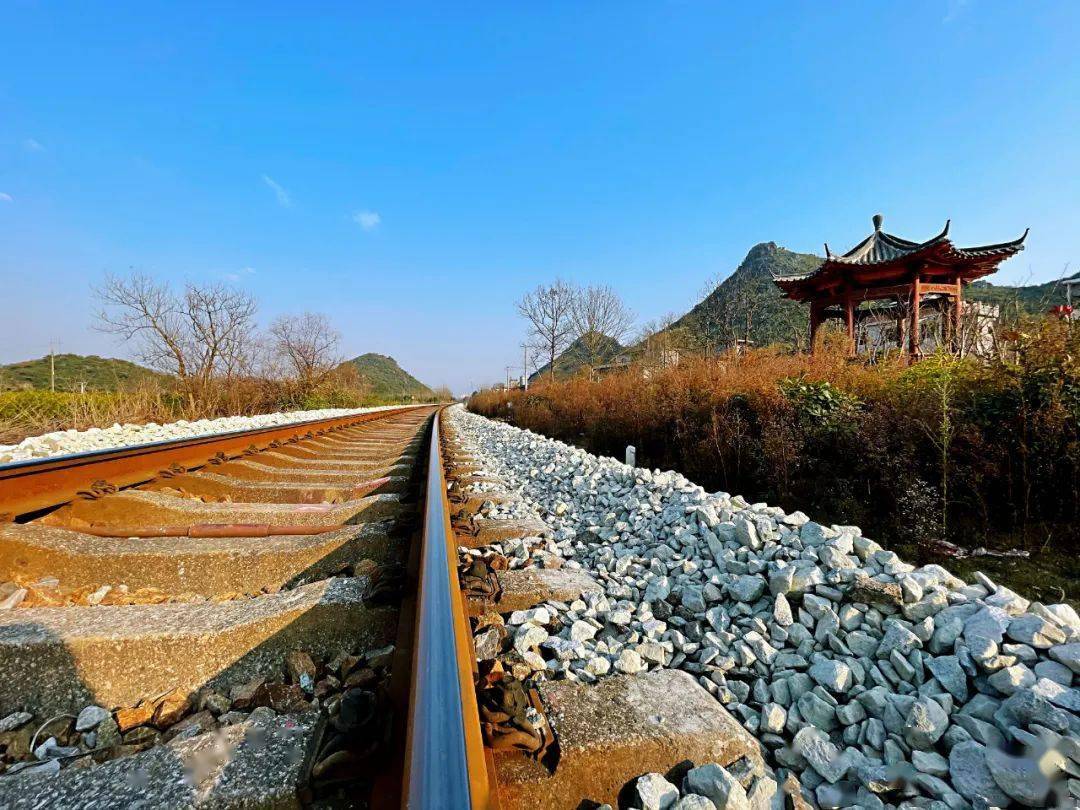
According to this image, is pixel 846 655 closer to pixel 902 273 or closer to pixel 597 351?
pixel 902 273

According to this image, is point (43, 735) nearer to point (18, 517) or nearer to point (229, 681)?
point (229, 681)

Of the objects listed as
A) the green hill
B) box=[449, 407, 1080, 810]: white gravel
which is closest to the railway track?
box=[449, 407, 1080, 810]: white gravel

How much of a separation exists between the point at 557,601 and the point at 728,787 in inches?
36.7

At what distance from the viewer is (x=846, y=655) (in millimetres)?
1511

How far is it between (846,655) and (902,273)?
37.2 ft

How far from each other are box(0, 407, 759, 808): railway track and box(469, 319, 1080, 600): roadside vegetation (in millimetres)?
2601

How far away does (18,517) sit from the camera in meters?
2.16

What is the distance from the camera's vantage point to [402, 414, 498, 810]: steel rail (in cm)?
71

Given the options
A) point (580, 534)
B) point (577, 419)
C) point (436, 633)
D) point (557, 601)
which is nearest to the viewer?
point (436, 633)

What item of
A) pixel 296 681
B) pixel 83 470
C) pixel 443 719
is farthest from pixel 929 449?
pixel 83 470

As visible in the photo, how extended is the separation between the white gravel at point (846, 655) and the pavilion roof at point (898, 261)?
9.88 meters

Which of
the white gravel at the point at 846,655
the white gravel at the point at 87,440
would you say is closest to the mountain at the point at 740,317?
the white gravel at the point at 846,655

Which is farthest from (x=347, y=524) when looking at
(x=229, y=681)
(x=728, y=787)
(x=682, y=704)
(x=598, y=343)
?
(x=598, y=343)

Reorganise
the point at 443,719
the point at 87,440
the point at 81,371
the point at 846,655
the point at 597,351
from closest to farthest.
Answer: the point at 443,719, the point at 846,655, the point at 87,440, the point at 81,371, the point at 597,351
